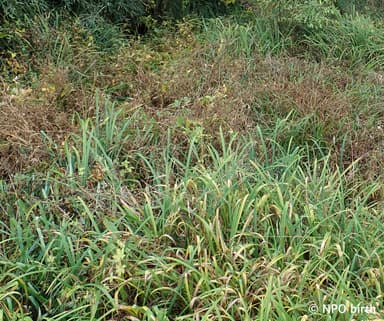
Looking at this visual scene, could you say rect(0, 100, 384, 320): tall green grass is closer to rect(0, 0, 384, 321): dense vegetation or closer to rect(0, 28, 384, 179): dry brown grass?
rect(0, 0, 384, 321): dense vegetation

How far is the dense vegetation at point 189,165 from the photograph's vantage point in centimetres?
218

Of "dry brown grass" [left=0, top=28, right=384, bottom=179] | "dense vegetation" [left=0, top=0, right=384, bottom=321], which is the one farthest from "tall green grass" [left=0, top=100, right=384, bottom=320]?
"dry brown grass" [left=0, top=28, right=384, bottom=179]

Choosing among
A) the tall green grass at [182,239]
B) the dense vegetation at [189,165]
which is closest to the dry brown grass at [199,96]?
the dense vegetation at [189,165]

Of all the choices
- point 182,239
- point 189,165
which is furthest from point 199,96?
point 182,239

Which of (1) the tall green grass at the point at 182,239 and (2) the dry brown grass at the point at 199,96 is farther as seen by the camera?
(2) the dry brown grass at the point at 199,96

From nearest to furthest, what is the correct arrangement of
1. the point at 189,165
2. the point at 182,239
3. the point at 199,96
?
the point at 182,239, the point at 189,165, the point at 199,96

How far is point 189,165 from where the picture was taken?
9.87ft

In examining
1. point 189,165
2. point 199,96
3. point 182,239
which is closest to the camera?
point 182,239

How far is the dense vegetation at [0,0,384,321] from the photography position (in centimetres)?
218

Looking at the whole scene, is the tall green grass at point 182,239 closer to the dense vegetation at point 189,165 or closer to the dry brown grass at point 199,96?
the dense vegetation at point 189,165

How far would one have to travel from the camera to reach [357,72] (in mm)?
4535

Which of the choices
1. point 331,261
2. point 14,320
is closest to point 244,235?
point 331,261

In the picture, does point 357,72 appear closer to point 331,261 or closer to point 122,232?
point 331,261

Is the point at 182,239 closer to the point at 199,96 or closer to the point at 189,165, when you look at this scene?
the point at 189,165
